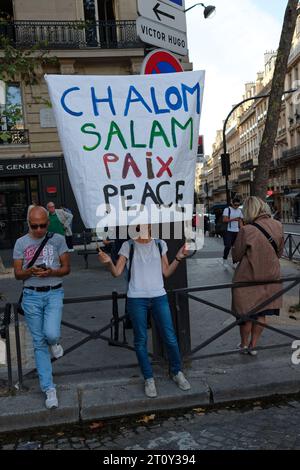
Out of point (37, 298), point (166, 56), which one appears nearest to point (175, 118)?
point (166, 56)

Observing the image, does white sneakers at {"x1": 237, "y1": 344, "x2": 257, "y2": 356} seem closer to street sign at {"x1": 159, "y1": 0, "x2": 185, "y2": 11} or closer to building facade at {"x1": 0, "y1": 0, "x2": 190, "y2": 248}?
street sign at {"x1": 159, "y1": 0, "x2": 185, "y2": 11}

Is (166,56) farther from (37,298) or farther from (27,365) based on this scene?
(27,365)

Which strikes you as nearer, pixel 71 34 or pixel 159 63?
pixel 159 63

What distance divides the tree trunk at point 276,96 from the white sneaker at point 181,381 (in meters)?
3.64

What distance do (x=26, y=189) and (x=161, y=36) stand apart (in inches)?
608

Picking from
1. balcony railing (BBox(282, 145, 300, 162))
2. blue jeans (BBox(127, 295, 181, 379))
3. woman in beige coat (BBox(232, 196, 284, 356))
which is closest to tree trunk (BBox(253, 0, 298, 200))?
woman in beige coat (BBox(232, 196, 284, 356))

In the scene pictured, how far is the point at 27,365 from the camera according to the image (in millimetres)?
5258

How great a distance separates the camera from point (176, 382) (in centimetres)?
441

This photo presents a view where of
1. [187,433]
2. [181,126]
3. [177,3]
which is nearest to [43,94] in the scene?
[177,3]

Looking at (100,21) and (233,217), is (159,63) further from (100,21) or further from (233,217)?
(100,21)

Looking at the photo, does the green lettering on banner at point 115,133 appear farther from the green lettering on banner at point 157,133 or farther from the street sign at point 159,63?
the street sign at point 159,63
